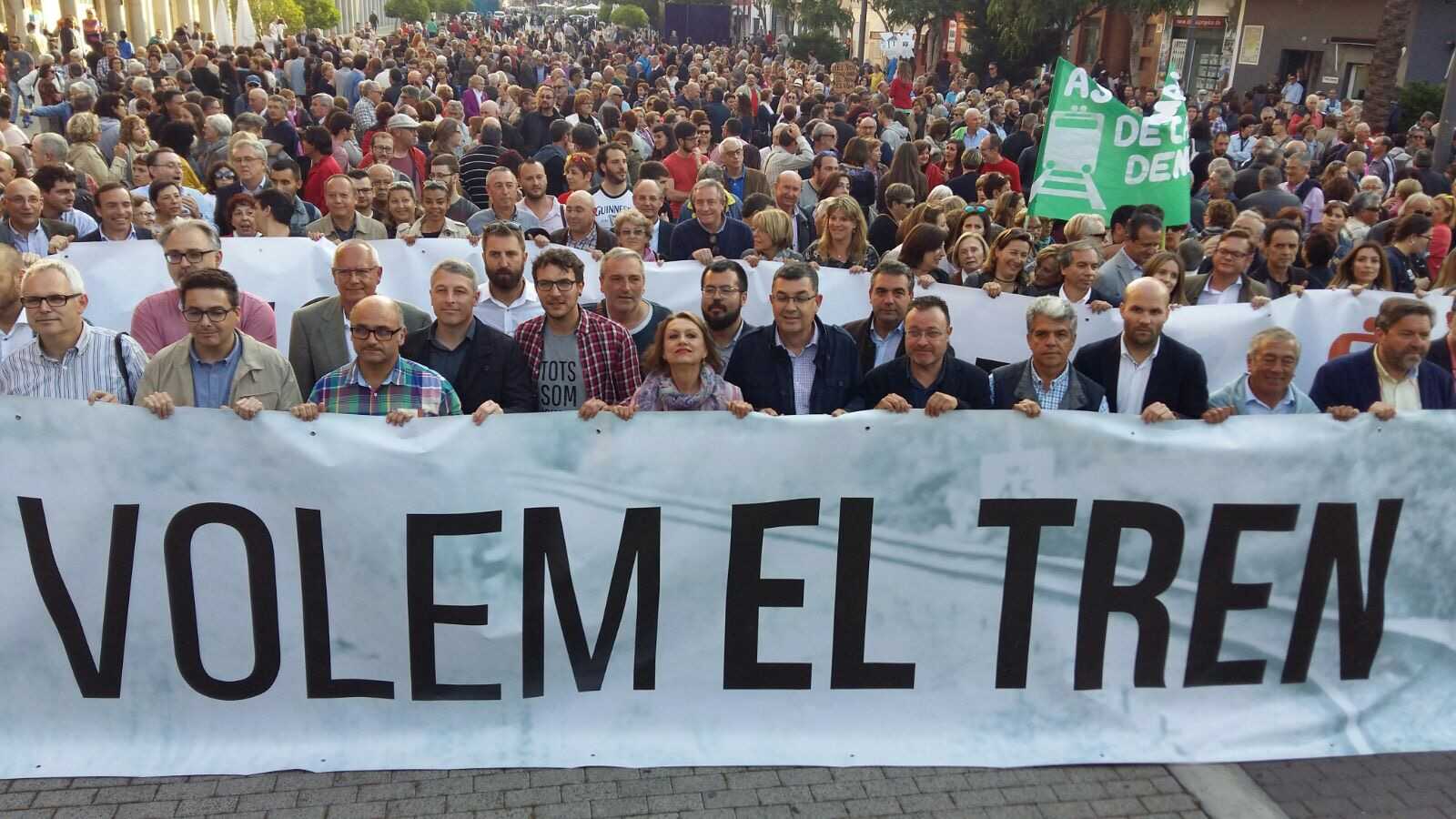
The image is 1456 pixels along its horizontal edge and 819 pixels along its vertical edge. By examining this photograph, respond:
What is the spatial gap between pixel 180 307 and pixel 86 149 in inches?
224

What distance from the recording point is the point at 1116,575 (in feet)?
16.5

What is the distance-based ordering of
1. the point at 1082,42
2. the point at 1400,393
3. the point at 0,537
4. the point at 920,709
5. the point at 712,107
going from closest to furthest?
the point at 0,537
the point at 920,709
the point at 1400,393
the point at 712,107
the point at 1082,42

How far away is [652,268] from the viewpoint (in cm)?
790

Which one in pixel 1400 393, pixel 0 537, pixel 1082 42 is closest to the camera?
pixel 0 537

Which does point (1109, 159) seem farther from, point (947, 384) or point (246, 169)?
point (246, 169)

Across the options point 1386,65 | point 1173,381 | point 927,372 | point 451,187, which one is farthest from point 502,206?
point 1386,65

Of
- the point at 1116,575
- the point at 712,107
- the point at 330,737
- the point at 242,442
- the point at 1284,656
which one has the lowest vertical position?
the point at 330,737

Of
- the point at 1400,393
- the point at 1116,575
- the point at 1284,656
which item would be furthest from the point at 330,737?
the point at 1400,393

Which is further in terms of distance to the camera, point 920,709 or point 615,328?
point 615,328

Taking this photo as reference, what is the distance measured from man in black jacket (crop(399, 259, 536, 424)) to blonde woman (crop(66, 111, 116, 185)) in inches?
251

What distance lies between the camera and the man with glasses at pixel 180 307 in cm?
613

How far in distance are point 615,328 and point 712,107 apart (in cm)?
1237

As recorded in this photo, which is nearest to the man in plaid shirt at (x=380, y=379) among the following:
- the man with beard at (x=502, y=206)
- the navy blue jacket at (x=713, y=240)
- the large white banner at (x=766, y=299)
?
the large white banner at (x=766, y=299)

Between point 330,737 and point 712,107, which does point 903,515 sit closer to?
point 330,737
